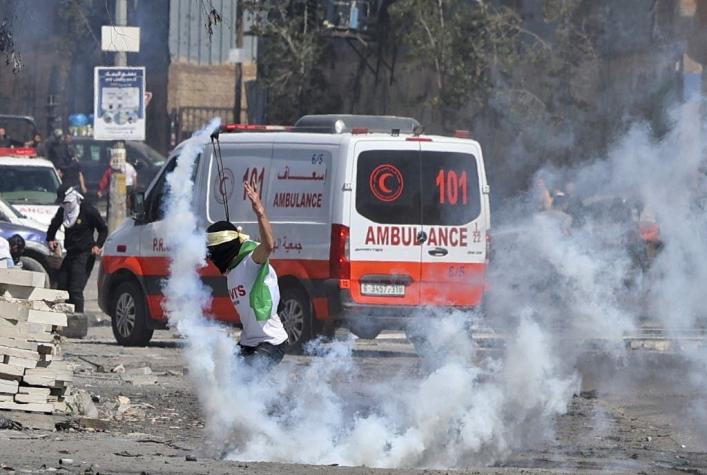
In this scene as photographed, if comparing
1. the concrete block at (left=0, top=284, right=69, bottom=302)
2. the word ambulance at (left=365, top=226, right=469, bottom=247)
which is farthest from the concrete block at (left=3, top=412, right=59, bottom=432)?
the word ambulance at (left=365, top=226, right=469, bottom=247)

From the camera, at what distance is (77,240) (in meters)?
18.0

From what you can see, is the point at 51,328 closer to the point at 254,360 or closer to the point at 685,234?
the point at 254,360

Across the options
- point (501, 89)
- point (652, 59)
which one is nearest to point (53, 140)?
point (501, 89)

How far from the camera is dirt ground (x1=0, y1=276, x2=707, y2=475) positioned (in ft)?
29.6

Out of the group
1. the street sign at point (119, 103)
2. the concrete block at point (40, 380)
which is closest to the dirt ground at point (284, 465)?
the concrete block at point (40, 380)

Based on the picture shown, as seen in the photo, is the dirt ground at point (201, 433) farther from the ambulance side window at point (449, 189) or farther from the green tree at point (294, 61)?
the green tree at point (294, 61)

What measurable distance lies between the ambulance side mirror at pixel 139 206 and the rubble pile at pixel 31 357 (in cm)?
553

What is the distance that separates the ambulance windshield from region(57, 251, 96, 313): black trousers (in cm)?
433

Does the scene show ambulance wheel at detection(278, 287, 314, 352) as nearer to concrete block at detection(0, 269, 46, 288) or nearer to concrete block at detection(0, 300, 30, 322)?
concrete block at detection(0, 269, 46, 288)

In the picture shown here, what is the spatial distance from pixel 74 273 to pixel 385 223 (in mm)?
4557

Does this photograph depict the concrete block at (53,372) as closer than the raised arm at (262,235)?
No

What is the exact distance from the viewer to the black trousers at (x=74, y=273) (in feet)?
58.9

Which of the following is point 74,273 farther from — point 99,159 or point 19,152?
point 99,159

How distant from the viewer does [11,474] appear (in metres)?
8.22
